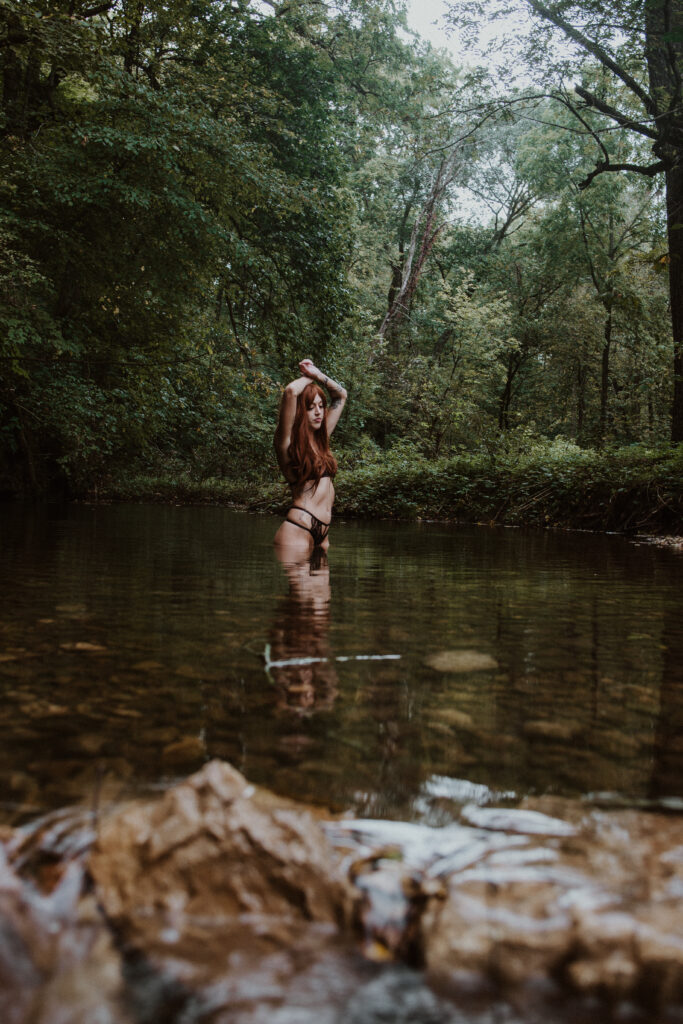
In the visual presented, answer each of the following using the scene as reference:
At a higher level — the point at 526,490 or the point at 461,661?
the point at 526,490

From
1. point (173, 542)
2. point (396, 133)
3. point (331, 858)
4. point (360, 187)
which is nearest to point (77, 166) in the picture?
point (173, 542)

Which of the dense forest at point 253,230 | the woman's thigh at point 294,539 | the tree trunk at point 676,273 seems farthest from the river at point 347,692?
the tree trunk at point 676,273

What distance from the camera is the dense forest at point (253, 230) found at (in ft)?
43.9

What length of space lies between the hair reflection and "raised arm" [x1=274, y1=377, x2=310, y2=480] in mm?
2566

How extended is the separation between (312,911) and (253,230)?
17907mm

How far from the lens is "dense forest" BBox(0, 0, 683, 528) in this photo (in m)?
13.4

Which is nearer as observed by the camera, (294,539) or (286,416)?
(286,416)

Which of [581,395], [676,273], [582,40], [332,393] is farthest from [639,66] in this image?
[581,395]

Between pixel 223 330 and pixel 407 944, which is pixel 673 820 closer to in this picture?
pixel 407 944

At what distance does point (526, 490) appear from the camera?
49.5 feet

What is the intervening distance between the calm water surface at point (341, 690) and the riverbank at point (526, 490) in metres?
7.86

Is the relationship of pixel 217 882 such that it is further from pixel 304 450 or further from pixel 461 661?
pixel 304 450

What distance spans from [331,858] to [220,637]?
182cm

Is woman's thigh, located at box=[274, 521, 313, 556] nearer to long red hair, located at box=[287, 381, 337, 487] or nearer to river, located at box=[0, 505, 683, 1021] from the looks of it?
long red hair, located at box=[287, 381, 337, 487]
